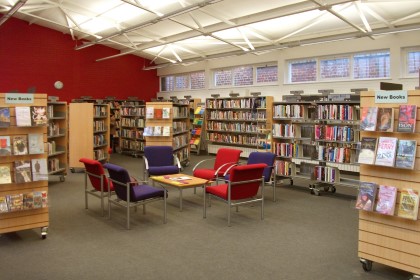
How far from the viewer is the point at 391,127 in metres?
3.24

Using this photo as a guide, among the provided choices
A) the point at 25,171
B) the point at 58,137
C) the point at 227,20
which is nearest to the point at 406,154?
the point at 25,171

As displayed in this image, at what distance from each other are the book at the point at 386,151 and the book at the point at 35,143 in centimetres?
368

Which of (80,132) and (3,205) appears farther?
(80,132)

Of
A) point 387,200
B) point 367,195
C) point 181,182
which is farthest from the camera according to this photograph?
point 181,182

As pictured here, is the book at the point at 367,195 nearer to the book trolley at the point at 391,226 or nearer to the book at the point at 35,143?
the book trolley at the point at 391,226

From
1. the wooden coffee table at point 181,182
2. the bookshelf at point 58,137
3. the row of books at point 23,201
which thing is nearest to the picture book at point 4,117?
the row of books at point 23,201

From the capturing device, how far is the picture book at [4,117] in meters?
3.96

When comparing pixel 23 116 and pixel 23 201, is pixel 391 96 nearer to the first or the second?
pixel 23 116

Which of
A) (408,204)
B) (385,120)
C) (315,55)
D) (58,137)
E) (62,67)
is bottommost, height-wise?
(408,204)

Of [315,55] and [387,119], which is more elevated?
[315,55]

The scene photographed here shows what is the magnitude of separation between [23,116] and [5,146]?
0.39 m

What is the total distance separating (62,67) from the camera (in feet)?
42.3

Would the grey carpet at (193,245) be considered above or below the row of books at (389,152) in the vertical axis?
below

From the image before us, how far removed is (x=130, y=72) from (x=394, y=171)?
13203mm
